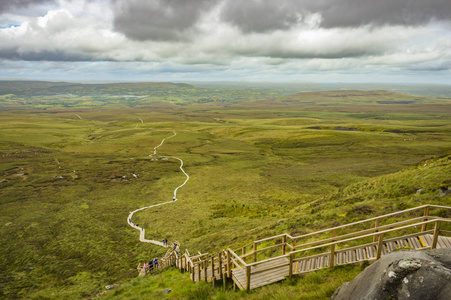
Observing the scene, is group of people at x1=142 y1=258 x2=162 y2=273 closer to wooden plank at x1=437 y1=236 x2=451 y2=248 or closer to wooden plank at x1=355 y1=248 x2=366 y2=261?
wooden plank at x1=355 y1=248 x2=366 y2=261

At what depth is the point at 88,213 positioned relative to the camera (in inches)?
2052

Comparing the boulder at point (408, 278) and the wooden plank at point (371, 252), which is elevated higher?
the boulder at point (408, 278)

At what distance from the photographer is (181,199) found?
199 ft

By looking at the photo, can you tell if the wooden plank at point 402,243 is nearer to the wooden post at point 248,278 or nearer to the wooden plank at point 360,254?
the wooden plank at point 360,254

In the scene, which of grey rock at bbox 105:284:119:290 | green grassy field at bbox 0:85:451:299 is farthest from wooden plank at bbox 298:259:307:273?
grey rock at bbox 105:284:119:290

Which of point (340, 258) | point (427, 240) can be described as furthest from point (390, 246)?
point (340, 258)

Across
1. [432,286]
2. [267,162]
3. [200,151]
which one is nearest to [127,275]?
[432,286]

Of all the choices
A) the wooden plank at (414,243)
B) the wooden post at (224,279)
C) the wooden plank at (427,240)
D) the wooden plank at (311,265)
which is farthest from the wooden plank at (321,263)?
the wooden post at (224,279)

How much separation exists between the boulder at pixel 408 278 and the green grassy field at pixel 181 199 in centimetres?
291

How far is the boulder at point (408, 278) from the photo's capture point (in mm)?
6742

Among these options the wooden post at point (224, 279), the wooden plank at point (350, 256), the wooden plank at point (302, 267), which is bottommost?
the wooden post at point (224, 279)

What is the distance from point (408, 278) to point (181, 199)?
5625 centimetres

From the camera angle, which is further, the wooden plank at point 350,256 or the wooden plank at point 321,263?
the wooden plank at point 321,263

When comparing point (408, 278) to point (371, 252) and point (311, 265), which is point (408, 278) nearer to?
point (371, 252)
